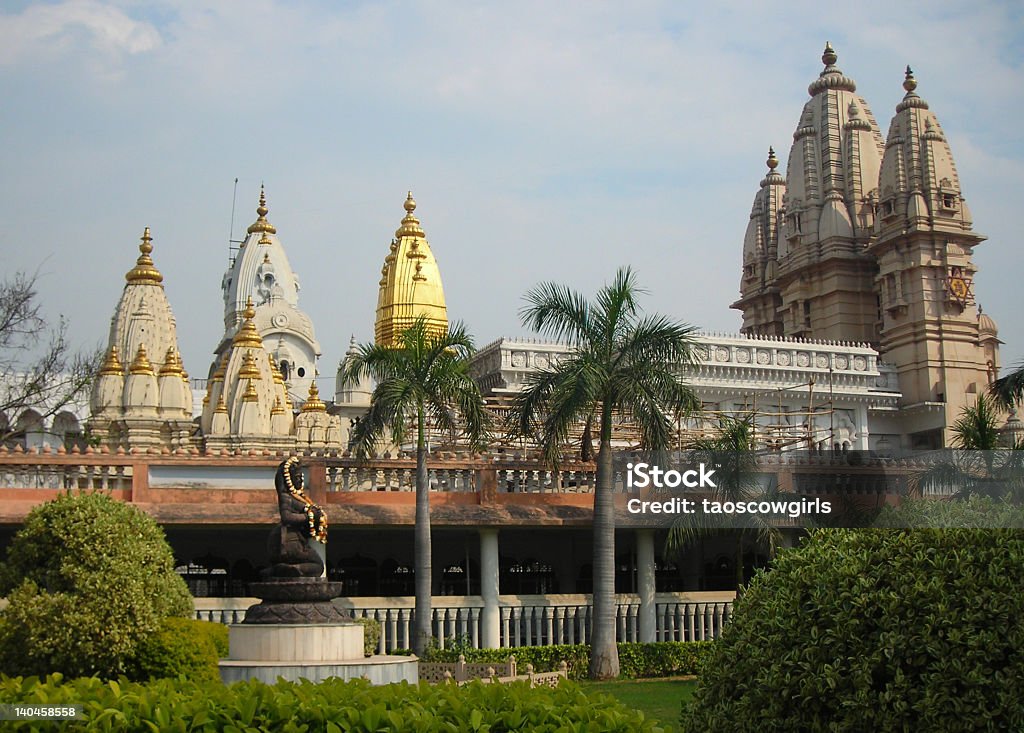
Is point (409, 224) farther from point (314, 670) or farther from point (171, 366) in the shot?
point (314, 670)

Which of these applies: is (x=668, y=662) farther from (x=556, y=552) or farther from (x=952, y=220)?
(x=952, y=220)

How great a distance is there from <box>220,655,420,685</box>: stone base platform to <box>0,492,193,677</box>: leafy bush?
2.15 m

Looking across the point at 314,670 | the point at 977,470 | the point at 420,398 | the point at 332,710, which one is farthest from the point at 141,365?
the point at 332,710

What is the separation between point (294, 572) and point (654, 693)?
7.08m

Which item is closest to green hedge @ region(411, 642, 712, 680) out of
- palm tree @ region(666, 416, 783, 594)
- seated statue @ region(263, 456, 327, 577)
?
palm tree @ region(666, 416, 783, 594)

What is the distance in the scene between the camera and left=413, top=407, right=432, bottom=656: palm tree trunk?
2202 cm

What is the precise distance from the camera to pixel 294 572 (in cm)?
1595

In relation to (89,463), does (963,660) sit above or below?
below

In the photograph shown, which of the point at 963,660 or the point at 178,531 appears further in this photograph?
the point at 178,531

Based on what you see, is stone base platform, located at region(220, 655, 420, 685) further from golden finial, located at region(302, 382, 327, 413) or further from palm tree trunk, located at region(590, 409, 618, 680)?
golden finial, located at region(302, 382, 327, 413)

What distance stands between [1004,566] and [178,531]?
19.9 meters

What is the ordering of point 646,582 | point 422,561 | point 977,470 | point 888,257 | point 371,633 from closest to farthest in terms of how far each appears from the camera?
point 371,633
point 422,561
point 646,582
point 977,470
point 888,257

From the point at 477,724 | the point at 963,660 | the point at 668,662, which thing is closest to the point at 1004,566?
the point at 963,660

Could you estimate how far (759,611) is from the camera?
28.8 feet
